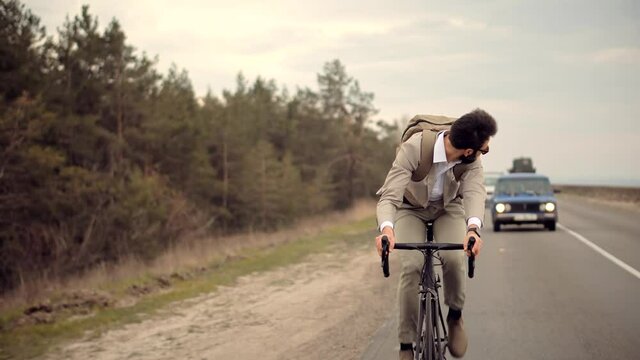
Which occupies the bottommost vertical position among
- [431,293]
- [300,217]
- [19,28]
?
[300,217]

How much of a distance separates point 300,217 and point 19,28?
30789 millimetres

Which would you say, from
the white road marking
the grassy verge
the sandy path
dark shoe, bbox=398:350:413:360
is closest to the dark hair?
dark shoe, bbox=398:350:413:360

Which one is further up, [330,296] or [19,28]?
[19,28]

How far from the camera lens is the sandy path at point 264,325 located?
23.0 feet

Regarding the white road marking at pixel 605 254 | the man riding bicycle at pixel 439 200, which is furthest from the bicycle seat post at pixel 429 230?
the white road marking at pixel 605 254

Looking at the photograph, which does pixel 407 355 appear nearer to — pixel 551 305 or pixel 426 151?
pixel 426 151

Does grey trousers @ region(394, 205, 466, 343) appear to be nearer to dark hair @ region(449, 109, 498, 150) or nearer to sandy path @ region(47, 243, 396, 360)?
dark hair @ region(449, 109, 498, 150)

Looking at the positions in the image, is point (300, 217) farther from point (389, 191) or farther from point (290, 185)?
point (389, 191)

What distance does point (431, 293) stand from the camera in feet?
15.2

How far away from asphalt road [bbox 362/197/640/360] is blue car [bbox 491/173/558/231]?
4.56 meters

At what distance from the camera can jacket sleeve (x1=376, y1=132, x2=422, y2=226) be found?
4535 millimetres

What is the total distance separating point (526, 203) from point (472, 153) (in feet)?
60.6

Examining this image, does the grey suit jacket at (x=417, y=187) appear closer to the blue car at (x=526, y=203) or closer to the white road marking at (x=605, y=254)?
the white road marking at (x=605, y=254)

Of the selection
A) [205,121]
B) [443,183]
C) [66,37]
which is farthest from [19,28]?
[443,183]
